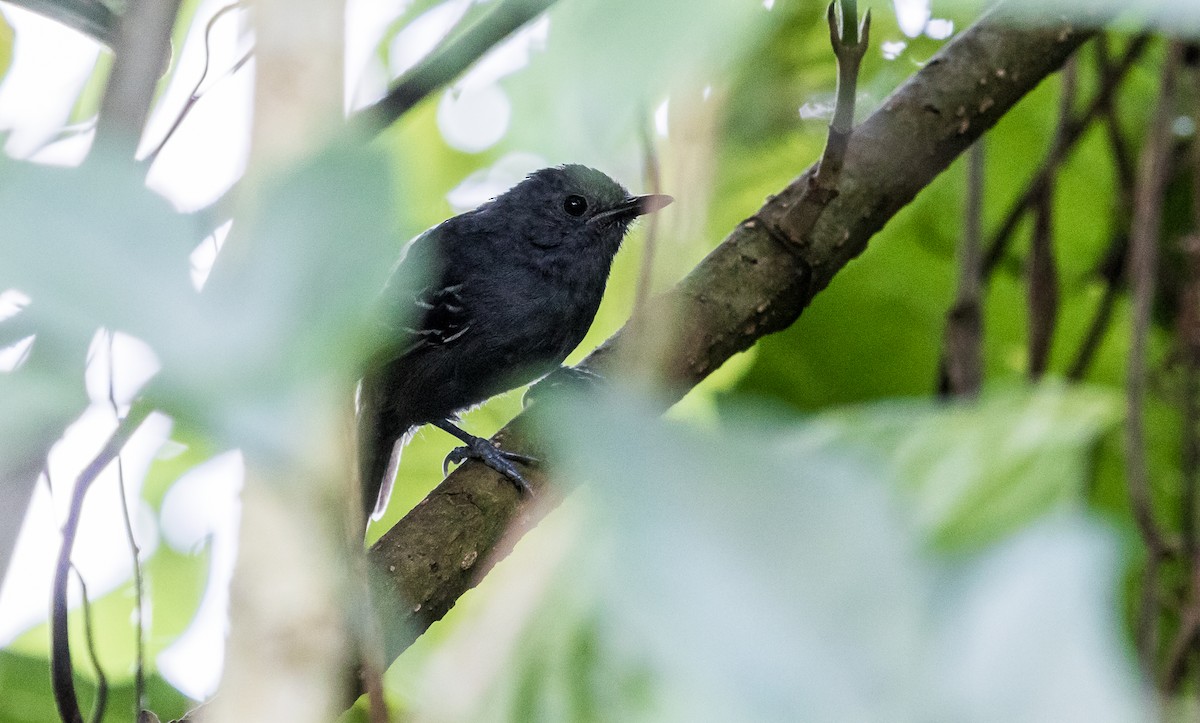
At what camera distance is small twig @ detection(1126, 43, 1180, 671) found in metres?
1.50

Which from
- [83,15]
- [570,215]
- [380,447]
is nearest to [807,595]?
[83,15]

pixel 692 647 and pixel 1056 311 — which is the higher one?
pixel 692 647

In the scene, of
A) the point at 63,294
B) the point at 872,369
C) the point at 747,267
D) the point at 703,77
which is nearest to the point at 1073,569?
the point at 703,77

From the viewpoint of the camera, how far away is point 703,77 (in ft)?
1.41

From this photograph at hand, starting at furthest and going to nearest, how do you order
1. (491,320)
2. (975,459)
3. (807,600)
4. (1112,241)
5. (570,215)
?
1. (570,215)
2. (491,320)
3. (1112,241)
4. (975,459)
5. (807,600)

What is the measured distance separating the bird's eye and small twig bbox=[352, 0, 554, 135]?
7.89ft

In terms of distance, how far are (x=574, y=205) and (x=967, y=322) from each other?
1540 millimetres

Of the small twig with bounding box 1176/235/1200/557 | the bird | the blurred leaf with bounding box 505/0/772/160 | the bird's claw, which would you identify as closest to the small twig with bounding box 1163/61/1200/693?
the small twig with bounding box 1176/235/1200/557

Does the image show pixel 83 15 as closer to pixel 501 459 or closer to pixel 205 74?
pixel 205 74

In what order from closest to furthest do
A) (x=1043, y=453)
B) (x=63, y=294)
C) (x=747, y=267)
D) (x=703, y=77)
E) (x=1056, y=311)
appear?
(x=63, y=294)
(x=703, y=77)
(x=1043, y=453)
(x=747, y=267)
(x=1056, y=311)

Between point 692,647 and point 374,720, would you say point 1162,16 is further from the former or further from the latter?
point 374,720

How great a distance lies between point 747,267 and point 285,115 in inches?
48.7

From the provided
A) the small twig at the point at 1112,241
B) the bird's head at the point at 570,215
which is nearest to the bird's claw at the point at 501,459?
the small twig at the point at 1112,241

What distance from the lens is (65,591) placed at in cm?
92
